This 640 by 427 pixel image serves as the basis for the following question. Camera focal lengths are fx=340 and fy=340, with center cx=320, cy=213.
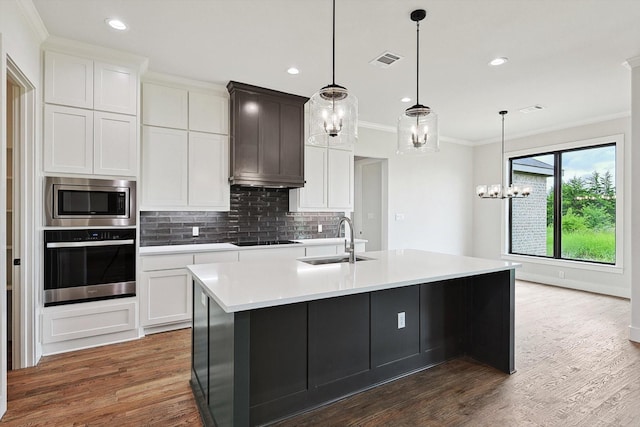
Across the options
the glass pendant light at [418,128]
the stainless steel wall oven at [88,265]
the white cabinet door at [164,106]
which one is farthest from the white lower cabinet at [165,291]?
the glass pendant light at [418,128]

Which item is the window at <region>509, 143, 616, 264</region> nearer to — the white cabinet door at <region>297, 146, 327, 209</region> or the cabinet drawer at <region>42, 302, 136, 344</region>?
the white cabinet door at <region>297, 146, 327, 209</region>

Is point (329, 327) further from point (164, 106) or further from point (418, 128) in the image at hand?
point (164, 106)

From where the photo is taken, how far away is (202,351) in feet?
7.25

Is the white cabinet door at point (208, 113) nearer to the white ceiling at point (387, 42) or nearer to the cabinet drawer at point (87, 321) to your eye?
the white ceiling at point (387, 42)

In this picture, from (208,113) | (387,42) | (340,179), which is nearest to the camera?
(387,42)

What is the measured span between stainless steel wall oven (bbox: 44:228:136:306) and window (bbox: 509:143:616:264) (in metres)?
6.41

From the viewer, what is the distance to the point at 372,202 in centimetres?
651

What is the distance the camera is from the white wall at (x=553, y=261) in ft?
16.3

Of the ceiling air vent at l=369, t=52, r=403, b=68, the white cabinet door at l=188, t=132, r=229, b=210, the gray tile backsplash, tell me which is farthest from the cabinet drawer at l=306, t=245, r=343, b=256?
the ceiling air vent at l=369, t=52, r=403, b=68

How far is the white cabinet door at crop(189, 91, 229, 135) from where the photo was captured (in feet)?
12.7

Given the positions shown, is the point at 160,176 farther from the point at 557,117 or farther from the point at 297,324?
the point at 557,117

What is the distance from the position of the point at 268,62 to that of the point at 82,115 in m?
1.77

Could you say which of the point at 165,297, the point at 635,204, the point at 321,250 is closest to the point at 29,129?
the point at 165,297

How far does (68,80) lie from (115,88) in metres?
0.36
